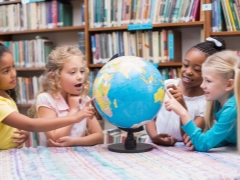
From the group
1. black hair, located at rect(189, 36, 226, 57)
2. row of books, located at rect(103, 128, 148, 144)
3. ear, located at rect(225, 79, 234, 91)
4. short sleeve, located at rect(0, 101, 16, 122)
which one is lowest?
row of books, located at rect(103, 128, 148, 144)

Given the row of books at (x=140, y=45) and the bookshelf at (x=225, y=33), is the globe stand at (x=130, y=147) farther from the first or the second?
the row of books at (x=140, y=45)

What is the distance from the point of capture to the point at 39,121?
1.83 metres

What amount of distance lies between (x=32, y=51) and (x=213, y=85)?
311cm

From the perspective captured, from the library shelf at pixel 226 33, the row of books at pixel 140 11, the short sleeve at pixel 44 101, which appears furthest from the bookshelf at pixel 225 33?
the short sleeve at pixel 44 101

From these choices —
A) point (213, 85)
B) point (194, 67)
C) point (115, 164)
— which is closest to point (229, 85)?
point (213, 85)

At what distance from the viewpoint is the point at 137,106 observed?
167 cm

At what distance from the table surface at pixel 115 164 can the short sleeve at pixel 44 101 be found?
14.5 inches

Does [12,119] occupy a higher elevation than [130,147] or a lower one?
higher

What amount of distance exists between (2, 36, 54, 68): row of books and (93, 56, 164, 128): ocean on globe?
2.82 metres

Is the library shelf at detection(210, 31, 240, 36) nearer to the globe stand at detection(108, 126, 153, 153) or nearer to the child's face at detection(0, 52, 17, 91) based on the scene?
the globe stand at detection(108, 126, 153, 153)

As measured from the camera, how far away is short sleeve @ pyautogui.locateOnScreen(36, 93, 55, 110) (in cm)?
219

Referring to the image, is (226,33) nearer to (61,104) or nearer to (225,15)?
(225,15)

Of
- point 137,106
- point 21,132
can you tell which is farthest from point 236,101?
point 21,132

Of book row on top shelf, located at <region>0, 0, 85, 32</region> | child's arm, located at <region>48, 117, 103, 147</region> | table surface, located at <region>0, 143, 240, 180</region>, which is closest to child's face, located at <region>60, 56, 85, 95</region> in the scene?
child's arm, located at <region>48, 117, 103, 147</region>
